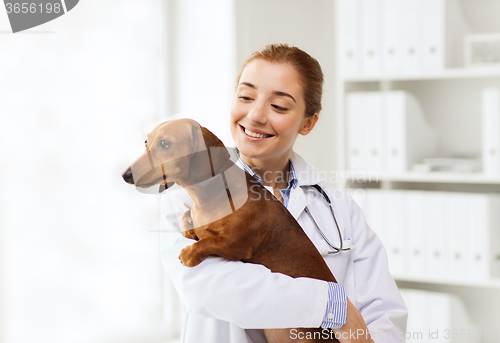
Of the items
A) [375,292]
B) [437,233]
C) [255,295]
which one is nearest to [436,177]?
[437,233]

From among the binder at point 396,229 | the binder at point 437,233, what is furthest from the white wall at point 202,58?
the binder at point 437,233

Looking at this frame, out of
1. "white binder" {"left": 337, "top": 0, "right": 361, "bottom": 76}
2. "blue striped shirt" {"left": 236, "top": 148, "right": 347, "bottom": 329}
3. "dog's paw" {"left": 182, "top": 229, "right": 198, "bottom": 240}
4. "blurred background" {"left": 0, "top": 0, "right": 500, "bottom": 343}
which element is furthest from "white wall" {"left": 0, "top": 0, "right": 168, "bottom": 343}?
"white binder" {"left": 337, "top": 0, "right": 361, "bottom": 76}

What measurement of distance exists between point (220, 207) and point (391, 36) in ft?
4.80

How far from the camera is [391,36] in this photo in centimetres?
187

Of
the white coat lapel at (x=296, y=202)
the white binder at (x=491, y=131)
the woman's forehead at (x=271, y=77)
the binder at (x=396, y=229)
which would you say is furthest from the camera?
the binder at (x=396, y=229)

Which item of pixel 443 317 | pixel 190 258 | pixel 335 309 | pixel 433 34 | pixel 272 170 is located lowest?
pixel 443 317

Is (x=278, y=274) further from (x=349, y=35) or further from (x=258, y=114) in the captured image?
(x=349, y=35)

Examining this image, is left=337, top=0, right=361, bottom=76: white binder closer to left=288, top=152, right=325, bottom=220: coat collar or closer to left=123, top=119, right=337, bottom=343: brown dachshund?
left=288, top=152, right=325, bottom=220: coat collar

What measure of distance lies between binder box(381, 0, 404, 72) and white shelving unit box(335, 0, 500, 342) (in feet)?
0.14

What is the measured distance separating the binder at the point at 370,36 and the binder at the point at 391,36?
0.02 meters

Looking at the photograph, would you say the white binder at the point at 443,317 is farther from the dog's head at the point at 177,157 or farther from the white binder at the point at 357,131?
the dog's head at the point at 177,157

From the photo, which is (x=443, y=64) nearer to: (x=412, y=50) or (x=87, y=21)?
(x=412, y=50)

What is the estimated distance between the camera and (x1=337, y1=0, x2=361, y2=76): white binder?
75.0 inches

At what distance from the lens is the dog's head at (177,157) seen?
599 mm
